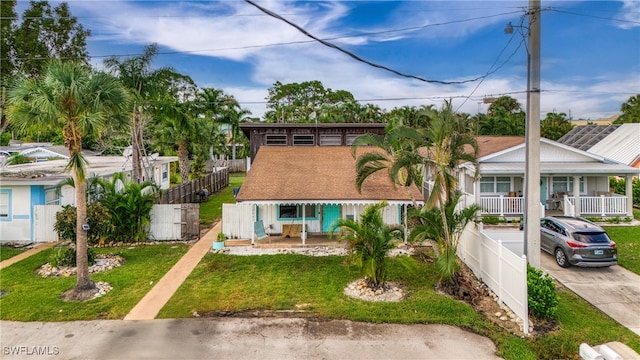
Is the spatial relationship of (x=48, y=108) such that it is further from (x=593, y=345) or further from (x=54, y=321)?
(x=593, y=345)

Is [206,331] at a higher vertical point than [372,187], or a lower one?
lower

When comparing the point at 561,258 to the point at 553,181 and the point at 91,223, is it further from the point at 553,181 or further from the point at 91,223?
the point at 91,223

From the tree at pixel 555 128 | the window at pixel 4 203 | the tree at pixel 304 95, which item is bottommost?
the window at pixel 4 203

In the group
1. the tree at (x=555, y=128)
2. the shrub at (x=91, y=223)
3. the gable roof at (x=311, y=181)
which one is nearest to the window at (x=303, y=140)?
the gable roof at (x=311, y=181)

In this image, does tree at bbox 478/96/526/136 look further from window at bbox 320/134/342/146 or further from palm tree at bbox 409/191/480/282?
palm tree at bbox 409/191/480/282

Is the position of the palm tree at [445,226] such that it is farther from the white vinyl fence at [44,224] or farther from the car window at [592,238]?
the white vinyl fence at [44,224]

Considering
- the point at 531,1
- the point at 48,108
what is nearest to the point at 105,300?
the point at 48,108

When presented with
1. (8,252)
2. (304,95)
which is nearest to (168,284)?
(8,252)

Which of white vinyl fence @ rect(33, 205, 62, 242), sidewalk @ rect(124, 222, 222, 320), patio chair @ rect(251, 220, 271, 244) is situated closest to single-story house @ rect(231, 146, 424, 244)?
patio chair @ rect(251, 220, 271, 244)
